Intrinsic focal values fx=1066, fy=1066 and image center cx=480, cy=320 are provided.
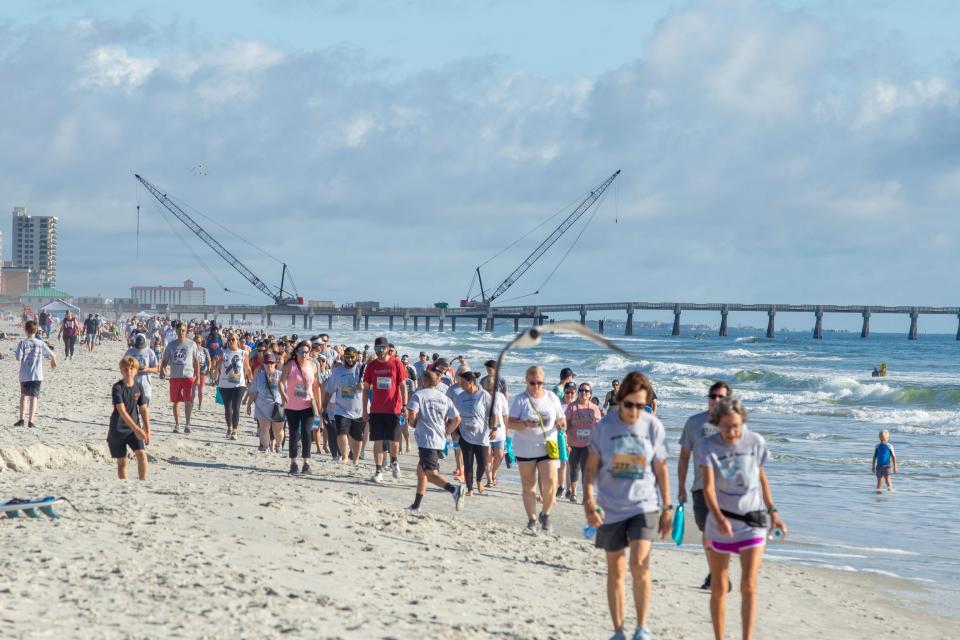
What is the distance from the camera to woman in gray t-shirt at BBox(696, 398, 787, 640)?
6172 mm

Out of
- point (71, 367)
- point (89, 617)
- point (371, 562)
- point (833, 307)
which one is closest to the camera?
point (89, 617)

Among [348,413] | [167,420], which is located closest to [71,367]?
[167,420]

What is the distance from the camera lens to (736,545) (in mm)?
6219

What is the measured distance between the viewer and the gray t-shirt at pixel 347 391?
13406mm

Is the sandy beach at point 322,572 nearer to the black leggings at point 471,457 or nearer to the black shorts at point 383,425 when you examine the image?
the black leggings at point 471,457

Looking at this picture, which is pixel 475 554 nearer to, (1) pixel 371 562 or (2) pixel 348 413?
(1) pixel 371 562

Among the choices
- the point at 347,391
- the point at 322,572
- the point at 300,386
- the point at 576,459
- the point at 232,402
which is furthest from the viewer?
the point at 232,402

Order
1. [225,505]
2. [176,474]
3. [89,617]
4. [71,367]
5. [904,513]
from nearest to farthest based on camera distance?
[89,617], [225,505], [176,474], [904,513], [71,367]

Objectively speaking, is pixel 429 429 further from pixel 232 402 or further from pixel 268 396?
pixel 232 402

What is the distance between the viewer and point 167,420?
1891 centimetres

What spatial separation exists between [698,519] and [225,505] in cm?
485

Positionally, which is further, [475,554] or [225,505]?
[225,505]

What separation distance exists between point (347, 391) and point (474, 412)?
2.44 m

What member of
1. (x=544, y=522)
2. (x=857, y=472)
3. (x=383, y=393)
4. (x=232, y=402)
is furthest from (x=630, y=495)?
(x=857, y=472)
